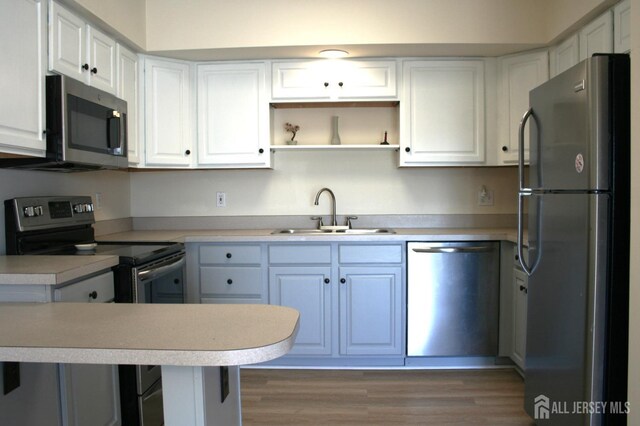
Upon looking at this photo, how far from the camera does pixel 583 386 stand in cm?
179

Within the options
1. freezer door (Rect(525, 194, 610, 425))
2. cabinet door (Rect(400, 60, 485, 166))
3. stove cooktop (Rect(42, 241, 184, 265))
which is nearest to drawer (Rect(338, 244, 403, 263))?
cabinet door (Rect(400, 60, 485, 166))

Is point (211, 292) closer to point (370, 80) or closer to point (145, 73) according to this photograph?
point (145, 73)

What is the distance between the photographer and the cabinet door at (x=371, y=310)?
9.77 ft

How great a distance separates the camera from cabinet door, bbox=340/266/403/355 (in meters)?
2.98

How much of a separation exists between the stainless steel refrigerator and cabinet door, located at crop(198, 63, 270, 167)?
6.02 ft

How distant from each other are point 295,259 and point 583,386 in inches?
67.8

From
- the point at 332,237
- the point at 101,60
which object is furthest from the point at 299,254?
the point at 101,60

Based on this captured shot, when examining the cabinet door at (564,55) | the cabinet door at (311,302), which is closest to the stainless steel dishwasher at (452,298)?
the cabinet door at (311,302)

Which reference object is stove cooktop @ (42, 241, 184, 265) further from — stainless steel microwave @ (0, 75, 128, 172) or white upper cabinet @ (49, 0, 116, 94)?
white upper cabinet @ (49, 0, 116, 94)

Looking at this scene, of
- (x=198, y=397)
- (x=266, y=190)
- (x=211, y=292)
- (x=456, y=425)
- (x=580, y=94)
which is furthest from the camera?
(x=266, y=190)

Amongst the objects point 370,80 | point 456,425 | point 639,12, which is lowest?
point 456,425

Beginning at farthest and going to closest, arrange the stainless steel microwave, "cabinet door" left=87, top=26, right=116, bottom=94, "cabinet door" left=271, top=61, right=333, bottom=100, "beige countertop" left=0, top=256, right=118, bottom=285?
1. "cabinet door" left=271, top=61, right=333, bottom=100
2. "cabinet door" left=87, top=26, right=116, bottom=94
3. the stainless steel microwave
4. "beige countertop" left=0, top=256, right=118, bottom=285

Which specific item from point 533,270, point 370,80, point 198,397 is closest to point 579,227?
point 533,270

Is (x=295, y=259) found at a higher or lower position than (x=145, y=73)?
lower
